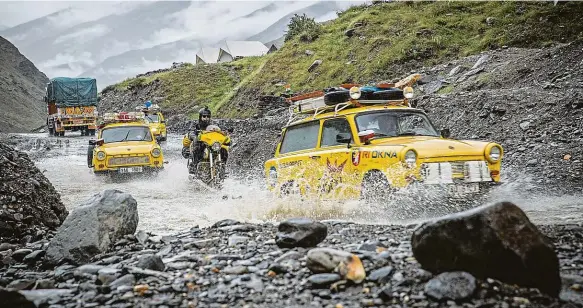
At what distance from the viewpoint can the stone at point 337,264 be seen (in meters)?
4.12

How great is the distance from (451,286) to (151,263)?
2710 millimetres

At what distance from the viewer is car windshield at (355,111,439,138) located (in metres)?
8.08

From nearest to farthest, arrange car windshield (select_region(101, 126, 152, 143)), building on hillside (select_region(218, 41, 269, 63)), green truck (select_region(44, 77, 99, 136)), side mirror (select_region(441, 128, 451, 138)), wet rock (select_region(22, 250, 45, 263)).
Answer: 1. wet rock (select_region(22, 250, 45, 263))
2. side mirror (select_region(441, 128, 451, 138))
3. car windshield (select_region(101, 126, 152, 143))
4. green truck (select_region(44, 77, 99, 136))
5. building on hillside (select_region(218, 41, 269, 63))

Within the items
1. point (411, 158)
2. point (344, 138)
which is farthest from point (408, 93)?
point (411, 158)

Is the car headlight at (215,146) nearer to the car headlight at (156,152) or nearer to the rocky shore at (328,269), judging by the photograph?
the car headlight at (156,152)

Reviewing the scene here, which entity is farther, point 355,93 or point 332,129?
point 332,129

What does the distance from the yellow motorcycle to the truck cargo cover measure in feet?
87.7

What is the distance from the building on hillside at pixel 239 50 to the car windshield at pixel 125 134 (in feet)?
176

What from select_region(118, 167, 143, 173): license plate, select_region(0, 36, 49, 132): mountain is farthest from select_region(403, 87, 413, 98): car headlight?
select_region(0, 36, 49, 132): mountain

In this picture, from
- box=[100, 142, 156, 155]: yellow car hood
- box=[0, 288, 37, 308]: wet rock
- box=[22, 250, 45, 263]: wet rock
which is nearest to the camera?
box=[0, 288, 37, 308]: wet rock

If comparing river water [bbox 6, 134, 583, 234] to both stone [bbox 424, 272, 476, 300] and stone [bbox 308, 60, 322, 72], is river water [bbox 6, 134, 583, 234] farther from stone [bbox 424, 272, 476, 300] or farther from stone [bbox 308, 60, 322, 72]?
stone [bbox 308, 60, 322, 72]

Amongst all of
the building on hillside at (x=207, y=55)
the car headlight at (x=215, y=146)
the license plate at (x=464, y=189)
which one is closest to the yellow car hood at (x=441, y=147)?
the license plate at (x=464, y=189)

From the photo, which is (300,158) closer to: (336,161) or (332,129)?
(332,129)

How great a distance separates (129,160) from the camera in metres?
15.0
